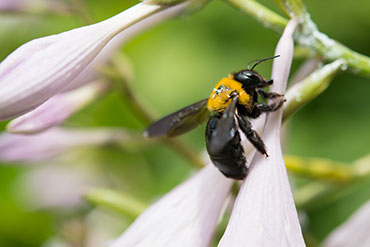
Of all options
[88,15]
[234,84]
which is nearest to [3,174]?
[88,15]

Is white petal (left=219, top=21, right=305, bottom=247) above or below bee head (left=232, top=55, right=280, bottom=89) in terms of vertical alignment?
below

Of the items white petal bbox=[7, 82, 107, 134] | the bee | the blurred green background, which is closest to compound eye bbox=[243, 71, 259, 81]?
the bee

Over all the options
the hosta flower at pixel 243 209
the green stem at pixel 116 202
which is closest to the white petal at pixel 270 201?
the hosta flower at pixel 243 209

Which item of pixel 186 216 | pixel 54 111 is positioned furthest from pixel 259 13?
pixel 54 111

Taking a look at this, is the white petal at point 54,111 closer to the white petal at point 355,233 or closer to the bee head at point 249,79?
the bee head at point 249,79

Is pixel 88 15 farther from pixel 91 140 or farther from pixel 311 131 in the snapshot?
pixel 311 131

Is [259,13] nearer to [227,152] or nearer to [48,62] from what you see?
[227,152]

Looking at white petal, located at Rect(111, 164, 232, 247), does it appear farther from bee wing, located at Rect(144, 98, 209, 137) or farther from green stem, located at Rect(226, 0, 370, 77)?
green stem, located at Rect(226, 0, 370, 77)
